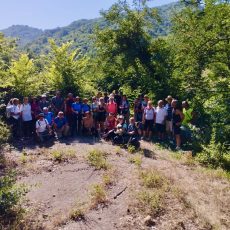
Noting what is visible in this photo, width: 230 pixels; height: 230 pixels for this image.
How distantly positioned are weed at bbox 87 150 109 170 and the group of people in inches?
69.3

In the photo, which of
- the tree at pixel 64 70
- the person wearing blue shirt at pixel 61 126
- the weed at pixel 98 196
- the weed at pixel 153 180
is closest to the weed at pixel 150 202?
the weed at pixel 153 180

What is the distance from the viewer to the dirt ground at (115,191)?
848cm

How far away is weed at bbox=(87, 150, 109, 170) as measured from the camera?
11.6 metres

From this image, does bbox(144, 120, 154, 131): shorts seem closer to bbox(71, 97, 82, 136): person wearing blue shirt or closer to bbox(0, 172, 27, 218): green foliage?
bbox(71, 97, 82, 136): person wearing blue shirt

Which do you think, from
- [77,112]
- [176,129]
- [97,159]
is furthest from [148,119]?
[97,159]

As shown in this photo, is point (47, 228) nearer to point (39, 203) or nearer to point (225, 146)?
point (39, 203)

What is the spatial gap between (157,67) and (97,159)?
920 cm

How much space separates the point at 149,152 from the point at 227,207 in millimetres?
4525

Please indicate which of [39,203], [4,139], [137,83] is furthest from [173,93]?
[39,203]

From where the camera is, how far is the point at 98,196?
30.8 feet

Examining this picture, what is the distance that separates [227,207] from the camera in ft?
30.8

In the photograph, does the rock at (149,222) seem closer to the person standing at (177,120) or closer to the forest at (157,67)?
the forest at (157,67)

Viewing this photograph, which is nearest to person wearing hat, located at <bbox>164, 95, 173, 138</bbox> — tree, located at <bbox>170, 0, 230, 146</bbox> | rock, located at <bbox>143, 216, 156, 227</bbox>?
tree, located at <bbox>170, 0, 230, 146</bbox>

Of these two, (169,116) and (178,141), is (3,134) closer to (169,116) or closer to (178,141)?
(169,116)
